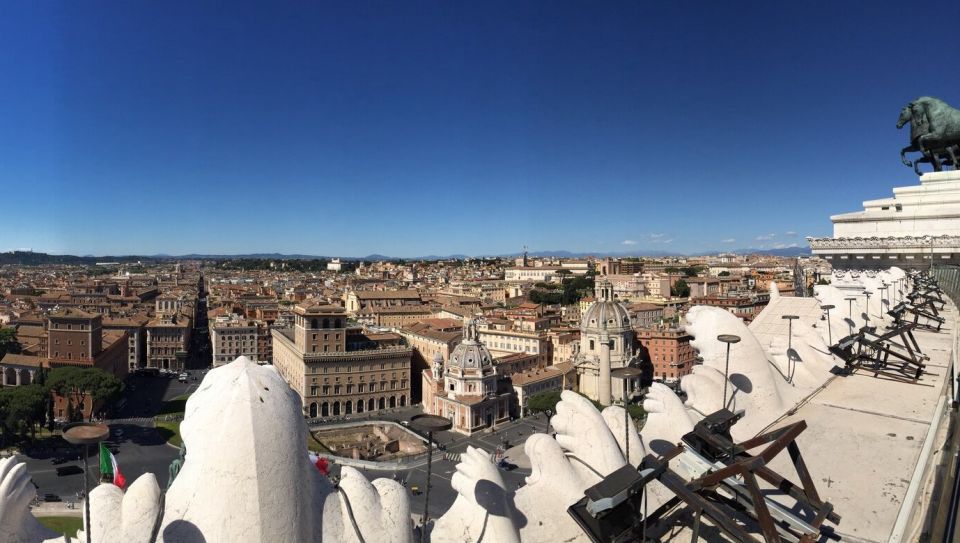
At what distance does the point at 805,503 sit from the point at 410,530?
1.94 metres

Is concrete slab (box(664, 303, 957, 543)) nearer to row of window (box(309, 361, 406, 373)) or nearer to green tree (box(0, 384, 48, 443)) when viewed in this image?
green tree (box(0, 384, 48, 443))

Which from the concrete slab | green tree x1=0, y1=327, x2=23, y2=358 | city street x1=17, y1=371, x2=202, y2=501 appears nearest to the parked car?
city street x1=17, y1=371, x2=202, y2=501

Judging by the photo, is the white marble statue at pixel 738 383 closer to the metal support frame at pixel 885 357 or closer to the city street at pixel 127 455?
the metal support frame at pixel 885 357

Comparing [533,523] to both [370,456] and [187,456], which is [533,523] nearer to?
[187,456]

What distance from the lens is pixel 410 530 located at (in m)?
2.42

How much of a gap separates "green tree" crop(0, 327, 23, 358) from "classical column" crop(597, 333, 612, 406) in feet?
133

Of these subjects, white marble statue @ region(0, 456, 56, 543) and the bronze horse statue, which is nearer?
white marble statue @ region(0, 456, 56, 543)

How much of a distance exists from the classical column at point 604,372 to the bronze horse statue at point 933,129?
2360 cm

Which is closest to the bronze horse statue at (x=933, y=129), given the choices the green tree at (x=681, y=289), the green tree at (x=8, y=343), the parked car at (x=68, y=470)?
the parked car at (x=68, y=470)

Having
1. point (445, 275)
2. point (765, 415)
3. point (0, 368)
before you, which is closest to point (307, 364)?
point (0, 368)

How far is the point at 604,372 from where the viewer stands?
117ft

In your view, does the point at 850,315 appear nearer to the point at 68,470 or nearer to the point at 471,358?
the point at 471,358

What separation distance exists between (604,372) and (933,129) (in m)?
25.0

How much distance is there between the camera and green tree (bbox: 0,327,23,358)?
38781 mm
